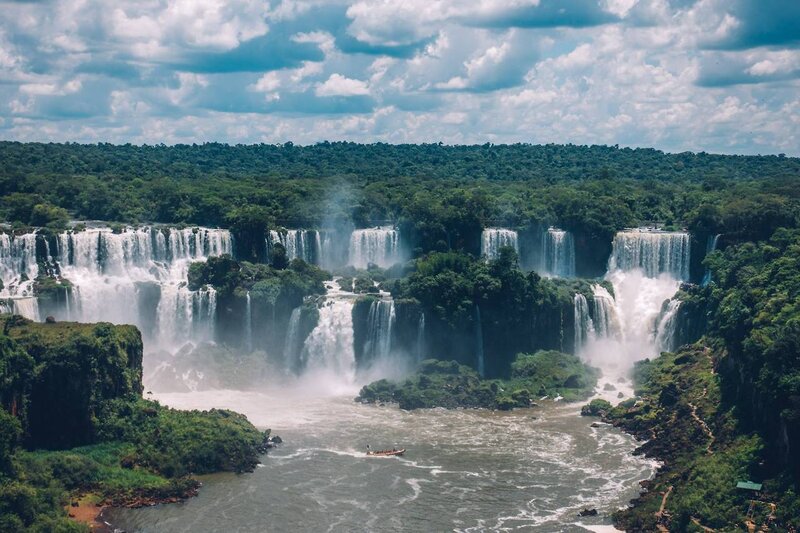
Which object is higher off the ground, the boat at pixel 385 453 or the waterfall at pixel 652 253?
the waterfall at pixel 652 253

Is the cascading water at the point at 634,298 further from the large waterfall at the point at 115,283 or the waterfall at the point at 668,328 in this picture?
the large waterfall at the point at 115,283

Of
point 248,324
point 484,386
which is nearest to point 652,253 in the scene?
point 484,386

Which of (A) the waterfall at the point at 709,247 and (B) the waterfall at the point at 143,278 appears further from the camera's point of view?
(A) the waterfall at the point at 709,247

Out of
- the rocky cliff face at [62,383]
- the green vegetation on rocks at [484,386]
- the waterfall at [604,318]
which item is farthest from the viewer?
the waterfall at [604,318]

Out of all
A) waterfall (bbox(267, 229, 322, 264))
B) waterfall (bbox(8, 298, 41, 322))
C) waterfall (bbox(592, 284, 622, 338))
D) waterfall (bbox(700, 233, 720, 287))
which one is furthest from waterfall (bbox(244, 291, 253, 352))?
waterfall (bbox(700, 233, 720, 287))

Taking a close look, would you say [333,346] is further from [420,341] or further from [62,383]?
[62,383]

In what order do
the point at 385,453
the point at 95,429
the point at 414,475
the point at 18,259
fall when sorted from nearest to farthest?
the point at 95,429
the point at 414,475
the point at 385,453
the point at 18,259

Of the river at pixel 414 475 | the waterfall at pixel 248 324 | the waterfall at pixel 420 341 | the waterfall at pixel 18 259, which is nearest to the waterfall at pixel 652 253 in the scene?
the waterfall at pixel 420 341
